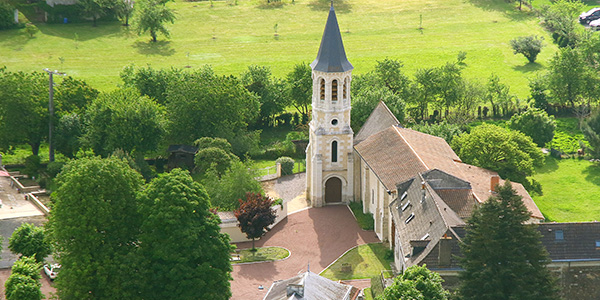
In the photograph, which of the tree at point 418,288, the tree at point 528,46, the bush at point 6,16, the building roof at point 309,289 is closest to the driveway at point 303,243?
the building roof at point 309,289

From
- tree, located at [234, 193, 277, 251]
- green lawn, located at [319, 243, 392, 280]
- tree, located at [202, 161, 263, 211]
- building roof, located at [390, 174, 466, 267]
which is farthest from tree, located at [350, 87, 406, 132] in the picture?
building roof, located at [390, 174, 466, 267]

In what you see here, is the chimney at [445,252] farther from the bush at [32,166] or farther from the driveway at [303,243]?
the bush at [32,166]

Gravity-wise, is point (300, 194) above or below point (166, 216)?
below

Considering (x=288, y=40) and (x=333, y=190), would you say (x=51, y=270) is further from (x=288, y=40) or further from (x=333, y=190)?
(x=288, y=40)

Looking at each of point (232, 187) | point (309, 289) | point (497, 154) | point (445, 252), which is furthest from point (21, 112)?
point (445, 252)

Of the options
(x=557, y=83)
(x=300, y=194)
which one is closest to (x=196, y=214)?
(x=300, y=194)

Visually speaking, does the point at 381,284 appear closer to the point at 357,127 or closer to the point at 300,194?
the point at 300,194
